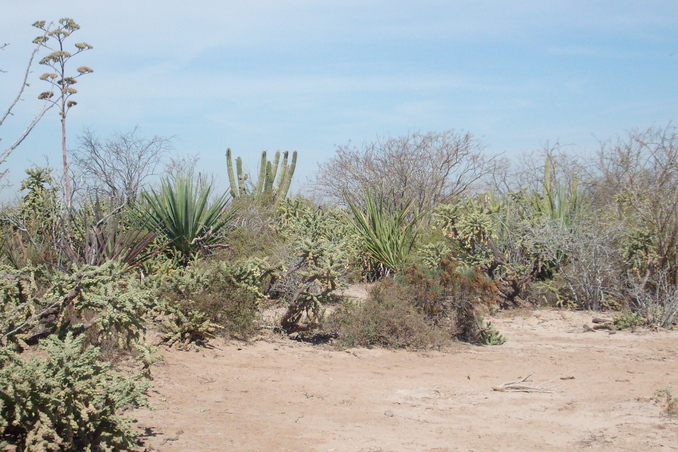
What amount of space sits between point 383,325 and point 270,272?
57.8 inches

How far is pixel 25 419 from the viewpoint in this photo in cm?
357

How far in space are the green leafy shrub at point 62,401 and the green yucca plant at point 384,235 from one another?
25.8ft

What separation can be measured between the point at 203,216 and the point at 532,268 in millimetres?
5502

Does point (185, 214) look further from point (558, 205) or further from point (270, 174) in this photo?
point (270, 174)

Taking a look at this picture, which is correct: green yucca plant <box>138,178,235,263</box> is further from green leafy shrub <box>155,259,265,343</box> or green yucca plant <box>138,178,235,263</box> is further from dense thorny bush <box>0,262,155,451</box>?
dense thorny bush <box>0,262,155,451</box>

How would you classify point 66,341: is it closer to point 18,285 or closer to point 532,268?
point 18,285

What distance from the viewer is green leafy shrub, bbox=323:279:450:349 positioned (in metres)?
7.95

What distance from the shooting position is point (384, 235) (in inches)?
454

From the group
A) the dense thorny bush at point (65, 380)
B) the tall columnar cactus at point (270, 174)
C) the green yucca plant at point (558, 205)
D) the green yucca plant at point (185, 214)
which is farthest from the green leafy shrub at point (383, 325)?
the tall columnar cactus at point (270, 174)

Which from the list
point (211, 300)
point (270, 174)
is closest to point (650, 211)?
point (211, 300)

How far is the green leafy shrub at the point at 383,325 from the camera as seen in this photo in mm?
7945

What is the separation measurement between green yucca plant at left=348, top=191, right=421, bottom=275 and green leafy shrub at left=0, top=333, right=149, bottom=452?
310 inches

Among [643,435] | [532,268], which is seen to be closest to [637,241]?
[532,268]

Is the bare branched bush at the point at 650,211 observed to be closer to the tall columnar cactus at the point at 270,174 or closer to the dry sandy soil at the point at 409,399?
the dry sandy soil at the point at 409,399
